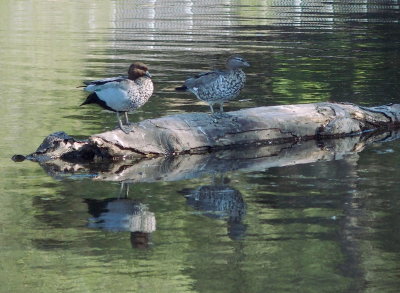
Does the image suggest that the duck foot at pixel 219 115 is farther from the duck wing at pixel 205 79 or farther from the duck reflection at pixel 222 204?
the duck reflection at pixel 222 204

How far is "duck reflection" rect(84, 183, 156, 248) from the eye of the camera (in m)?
10.5

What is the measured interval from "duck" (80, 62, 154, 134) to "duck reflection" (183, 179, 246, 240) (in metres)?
2.02

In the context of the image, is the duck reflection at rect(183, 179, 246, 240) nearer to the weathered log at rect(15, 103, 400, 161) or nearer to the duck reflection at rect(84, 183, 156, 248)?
the duck reflection at rect(84, 183, 156, 248)

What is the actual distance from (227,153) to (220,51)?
1708 cm

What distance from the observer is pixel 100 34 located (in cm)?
3906

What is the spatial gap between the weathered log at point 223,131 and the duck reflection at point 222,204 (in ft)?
5.90

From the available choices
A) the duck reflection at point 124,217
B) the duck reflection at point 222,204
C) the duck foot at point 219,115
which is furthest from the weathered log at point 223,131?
the duck reflection at point 124,217

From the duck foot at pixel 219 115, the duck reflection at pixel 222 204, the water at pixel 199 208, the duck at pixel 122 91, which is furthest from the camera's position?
the duck foot at pixel 219 115

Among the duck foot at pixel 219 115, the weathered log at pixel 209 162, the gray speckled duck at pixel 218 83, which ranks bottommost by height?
the weathered log at pixel 209 162

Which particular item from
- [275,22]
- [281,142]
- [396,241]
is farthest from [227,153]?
[275,22]

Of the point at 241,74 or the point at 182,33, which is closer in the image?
the point at 241,74

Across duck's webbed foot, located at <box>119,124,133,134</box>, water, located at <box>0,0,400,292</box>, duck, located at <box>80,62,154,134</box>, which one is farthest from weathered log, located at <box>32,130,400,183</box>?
duck, located at <box>80,62,154,134</box>

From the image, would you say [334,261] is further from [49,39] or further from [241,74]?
[49,39]

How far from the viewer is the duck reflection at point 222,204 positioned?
10812 mm
